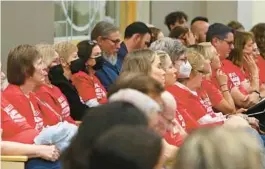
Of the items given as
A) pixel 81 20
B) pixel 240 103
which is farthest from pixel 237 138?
pixel 81 20

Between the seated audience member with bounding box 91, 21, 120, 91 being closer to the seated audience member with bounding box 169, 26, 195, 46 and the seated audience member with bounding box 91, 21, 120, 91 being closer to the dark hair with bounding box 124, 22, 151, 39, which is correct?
the dark hair with bounding box 124, 22, 151, 39

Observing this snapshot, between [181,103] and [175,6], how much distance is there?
3830 millimetres

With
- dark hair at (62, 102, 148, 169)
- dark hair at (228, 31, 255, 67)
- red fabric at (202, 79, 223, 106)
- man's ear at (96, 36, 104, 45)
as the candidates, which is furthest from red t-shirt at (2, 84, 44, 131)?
dark hair at (228, 31, 255, 67)

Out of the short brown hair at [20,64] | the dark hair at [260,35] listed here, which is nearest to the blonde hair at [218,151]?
the short brown hair at [20,64]

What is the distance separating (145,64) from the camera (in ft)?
15.4

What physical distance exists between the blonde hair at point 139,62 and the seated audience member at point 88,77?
877mm

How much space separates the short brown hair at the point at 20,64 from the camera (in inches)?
181

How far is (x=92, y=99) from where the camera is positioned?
557cm

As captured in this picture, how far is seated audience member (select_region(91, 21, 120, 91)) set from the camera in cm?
598

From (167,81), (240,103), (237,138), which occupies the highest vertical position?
(237,138)

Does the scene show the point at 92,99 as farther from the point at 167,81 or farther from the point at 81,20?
the point at 81,20

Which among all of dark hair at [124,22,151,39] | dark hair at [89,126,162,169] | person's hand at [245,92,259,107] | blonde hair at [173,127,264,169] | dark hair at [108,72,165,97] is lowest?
person's hand at [245,92,259,107]

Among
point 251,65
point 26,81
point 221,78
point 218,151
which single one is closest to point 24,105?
point 26,81

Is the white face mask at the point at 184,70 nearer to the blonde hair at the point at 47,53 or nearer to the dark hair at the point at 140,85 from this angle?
the blonde hair at the point at 47,53
